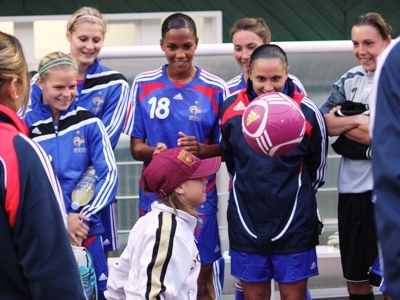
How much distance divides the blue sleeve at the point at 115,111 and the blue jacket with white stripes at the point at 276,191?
0.74 metres

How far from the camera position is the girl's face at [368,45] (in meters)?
5.27

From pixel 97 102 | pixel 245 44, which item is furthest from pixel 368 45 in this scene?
pixel 97 102

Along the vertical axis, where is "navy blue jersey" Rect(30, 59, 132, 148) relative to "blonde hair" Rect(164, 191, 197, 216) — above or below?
above

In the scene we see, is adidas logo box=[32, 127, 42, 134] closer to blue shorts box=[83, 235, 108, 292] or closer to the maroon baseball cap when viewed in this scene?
blue shorts box=[83, 235, 108, 292]

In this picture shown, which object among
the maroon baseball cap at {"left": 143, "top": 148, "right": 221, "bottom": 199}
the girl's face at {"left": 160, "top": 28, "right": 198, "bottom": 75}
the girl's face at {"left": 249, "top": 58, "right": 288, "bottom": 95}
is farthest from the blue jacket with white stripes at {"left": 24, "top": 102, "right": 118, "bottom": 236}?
the maroon baseball cap at {"left": 143, "top": 148, "right": 221, "bottom": 199}

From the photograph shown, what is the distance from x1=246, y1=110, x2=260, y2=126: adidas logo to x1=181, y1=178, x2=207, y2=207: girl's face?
844 mm

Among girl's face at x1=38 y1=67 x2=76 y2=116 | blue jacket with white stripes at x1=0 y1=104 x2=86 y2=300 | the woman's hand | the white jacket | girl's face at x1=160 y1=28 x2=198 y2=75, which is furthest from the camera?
girl's face at x1=160 y1=28 x2=198 y2=75

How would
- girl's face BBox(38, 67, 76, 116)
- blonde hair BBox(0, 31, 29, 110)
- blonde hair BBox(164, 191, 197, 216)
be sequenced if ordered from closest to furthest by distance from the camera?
blonde hair BBox(0, 31, 29, 110), blonde hair BBox(164, 191, 197, 216), girl's face BBox(38, 67, 76, 116)

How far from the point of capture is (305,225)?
5.04 meters

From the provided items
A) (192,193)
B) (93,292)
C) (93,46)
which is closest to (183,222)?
(192,193)

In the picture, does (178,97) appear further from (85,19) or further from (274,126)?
(274,126)

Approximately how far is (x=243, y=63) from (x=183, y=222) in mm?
2210

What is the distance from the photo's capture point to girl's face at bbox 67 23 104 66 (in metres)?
5.50

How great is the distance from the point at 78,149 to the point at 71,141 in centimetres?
6
